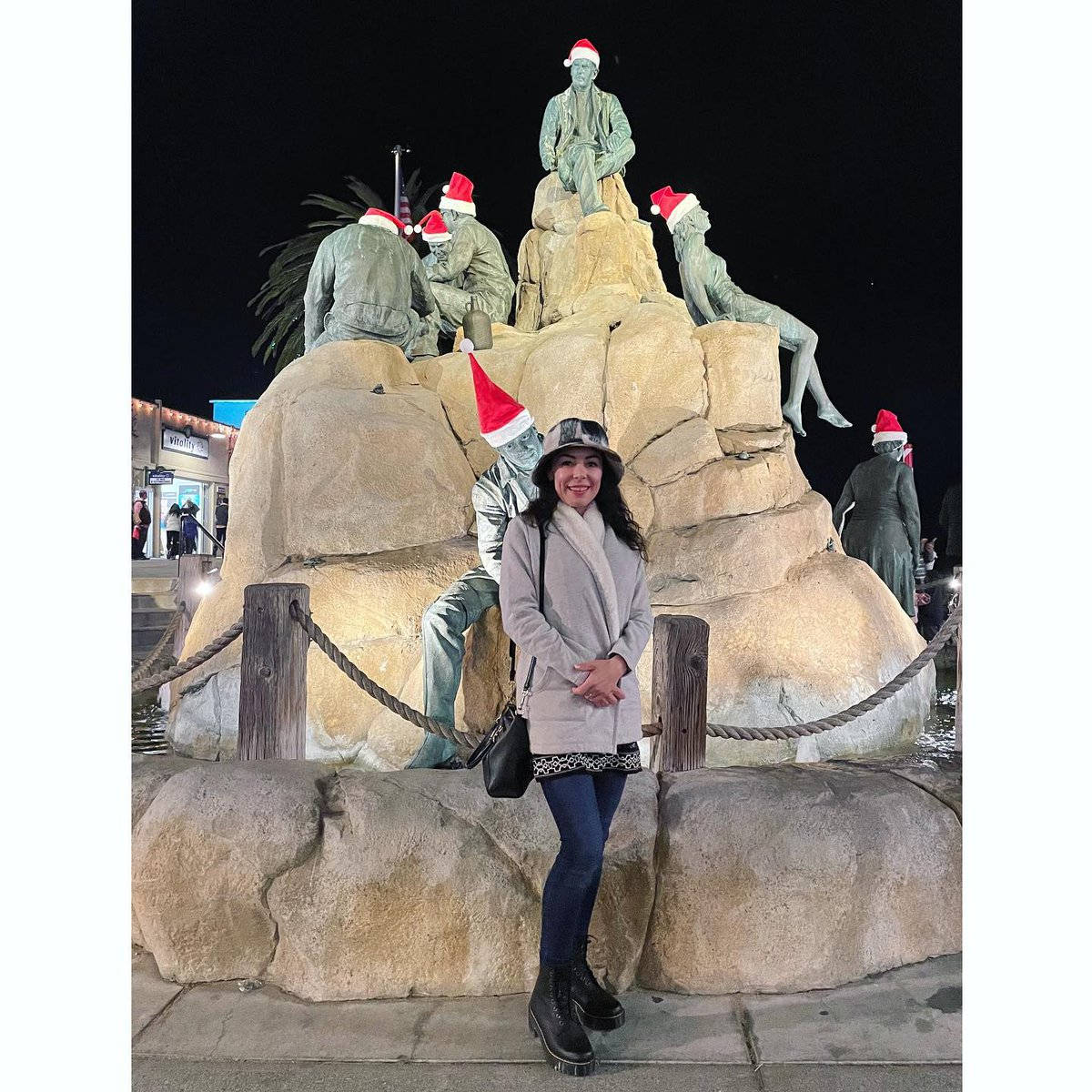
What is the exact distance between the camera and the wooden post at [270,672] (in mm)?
3734

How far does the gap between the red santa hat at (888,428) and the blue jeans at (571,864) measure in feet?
20.2

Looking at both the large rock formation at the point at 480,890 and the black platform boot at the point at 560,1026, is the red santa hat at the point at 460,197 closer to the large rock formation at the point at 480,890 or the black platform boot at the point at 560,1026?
the large rock formation at the point at 480,890

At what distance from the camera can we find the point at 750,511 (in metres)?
6.91

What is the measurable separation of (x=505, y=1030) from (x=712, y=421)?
5.54m

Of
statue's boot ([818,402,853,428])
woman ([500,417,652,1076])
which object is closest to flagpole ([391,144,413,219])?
statue's boot ([818,402,853,428])

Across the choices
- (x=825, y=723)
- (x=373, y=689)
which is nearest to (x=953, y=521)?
(x=825, y=723)

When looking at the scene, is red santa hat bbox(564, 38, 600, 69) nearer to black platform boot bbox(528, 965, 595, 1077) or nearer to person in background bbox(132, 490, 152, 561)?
black platform boot bbox(528, 965, 595, 1077)

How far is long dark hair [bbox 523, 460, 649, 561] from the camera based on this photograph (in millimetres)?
2689

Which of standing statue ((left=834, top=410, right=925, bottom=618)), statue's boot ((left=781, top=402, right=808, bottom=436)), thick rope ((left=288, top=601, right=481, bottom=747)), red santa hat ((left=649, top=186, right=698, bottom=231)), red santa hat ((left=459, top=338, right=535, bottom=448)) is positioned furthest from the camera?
statue's boot ((left=781, top=402, right=808, bottom=436))

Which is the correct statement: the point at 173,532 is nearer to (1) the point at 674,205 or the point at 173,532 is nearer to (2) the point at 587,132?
(2) the point at 587,132

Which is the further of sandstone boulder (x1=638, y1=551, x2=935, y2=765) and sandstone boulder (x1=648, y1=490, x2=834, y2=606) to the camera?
sandstone boulder (x1=648, y1=490, x2=834, y2=606)

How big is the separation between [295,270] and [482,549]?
19328 mm

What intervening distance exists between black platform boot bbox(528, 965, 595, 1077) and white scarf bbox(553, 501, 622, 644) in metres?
0.97
